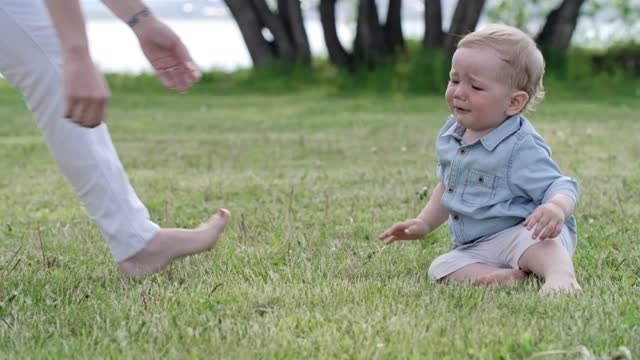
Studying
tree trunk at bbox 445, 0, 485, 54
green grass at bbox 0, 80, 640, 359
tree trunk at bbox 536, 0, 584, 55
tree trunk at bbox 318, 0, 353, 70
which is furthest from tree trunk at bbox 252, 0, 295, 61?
green grass at bbox 0, 80, 640, 359

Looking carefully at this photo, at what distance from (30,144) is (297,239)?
5569mm

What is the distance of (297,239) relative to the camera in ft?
14.9

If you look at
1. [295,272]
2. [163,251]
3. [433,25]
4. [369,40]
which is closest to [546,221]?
[295,272]

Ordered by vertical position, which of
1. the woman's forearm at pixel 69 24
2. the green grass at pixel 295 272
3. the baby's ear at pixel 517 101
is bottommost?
the green grass at pixel 295 272

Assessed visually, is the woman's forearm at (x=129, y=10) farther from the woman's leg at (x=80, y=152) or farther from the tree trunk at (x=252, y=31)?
the tree trunk at (x=252, y=31)

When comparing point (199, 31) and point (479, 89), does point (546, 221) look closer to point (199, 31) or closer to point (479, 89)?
point (479, 89)

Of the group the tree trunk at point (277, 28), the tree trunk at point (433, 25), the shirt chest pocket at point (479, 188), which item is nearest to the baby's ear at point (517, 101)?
the shirt chest pocket at point (479, 188)

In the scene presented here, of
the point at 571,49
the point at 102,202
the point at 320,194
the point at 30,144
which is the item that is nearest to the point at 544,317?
the point at 102,202

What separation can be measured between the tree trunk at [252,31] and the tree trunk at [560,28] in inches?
156

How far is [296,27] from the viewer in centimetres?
1695

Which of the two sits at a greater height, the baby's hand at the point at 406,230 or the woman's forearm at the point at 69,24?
the woman's forearm at the point at 69,24

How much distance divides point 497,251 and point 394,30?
44.1 feet

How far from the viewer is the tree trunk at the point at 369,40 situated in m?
16.5

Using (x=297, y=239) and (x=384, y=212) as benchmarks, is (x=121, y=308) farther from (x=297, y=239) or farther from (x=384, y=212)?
(x=384, y=212)
